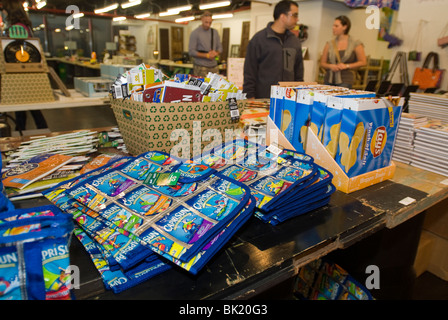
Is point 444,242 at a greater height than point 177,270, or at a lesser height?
lesser

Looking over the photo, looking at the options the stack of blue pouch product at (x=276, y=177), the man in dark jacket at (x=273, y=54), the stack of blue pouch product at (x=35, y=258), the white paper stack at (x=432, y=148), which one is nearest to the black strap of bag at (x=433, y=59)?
the man in dark jacket at (x=273, y=54)

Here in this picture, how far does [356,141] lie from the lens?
118cm

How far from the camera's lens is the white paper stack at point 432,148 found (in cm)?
146

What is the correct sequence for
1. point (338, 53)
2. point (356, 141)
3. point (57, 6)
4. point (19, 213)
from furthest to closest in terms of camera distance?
point (57, 6) → point (338, 53) → point (356, 141) → point (19, 213)

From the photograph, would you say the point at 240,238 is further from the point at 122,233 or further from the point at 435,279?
the point at 435,279

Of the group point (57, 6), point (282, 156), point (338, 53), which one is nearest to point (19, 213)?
point (282, 156)

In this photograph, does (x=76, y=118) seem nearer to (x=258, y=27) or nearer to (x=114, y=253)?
(x=258, y=27)

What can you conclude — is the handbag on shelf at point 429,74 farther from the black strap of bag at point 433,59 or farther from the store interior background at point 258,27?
the store interior background at point 258,27

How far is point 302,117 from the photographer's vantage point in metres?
1.35

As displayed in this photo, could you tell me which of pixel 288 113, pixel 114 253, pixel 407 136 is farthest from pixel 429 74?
pixel 114 253

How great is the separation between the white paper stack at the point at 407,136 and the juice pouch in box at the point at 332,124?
0.59 metres

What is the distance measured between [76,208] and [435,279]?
2.38m

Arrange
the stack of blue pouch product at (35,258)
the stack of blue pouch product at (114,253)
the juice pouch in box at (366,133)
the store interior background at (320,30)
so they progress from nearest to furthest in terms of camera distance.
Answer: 1. the stack of blue pouch product at (35,258)
2. the stack of blue pouch product at (114,253)
3. the juice pouch in box at (366,133)
4. the store interior background at (320,30)

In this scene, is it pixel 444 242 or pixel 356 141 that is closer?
pixel 356 141
